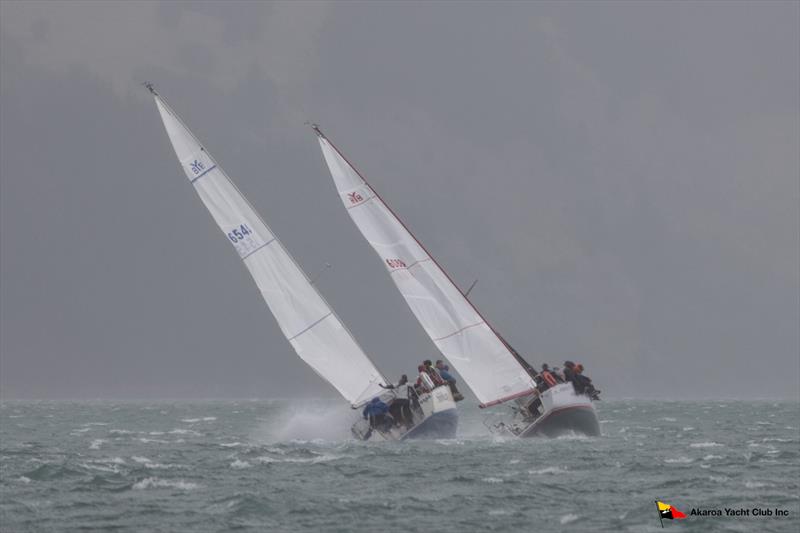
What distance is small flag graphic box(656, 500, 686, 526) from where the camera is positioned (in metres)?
25.3

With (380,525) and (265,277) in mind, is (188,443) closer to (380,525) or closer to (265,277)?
(265,277)

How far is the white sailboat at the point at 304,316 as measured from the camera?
4450cm

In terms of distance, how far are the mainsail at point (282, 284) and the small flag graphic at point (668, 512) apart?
63.7 feet

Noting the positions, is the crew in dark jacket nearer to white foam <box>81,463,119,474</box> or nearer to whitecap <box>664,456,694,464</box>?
whitecap <box>664,456,694,464</box>

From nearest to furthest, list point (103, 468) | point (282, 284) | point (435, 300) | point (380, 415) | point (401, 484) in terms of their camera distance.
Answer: point (401, 484), point (103, 468), point (380, 415), point (282, 284), point (435, 300)

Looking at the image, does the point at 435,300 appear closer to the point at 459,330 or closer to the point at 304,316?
the point at 459,330

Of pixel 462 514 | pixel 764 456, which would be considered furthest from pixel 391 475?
pixel 764 456

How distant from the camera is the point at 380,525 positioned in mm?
24781

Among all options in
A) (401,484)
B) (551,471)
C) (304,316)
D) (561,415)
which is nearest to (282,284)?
(304,316)

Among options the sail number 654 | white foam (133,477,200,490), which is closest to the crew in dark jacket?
the sail number 654

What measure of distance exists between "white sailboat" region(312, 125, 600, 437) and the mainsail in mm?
2998

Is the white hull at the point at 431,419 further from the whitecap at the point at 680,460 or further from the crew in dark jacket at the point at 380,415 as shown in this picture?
the whitecap at the point at 680,460

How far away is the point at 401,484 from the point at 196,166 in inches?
757

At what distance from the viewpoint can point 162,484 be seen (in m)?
30.7
